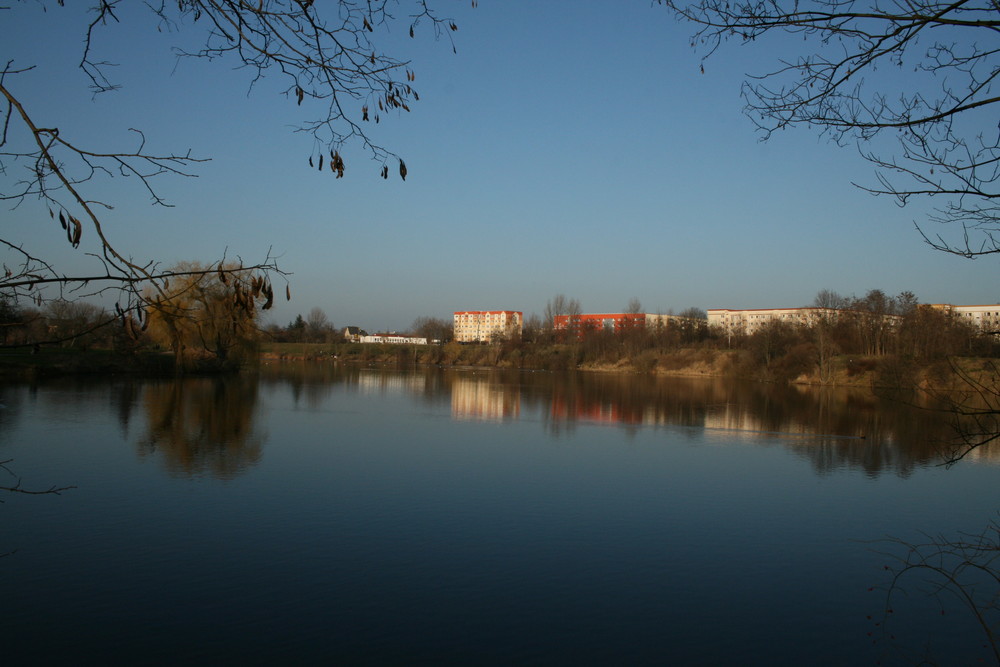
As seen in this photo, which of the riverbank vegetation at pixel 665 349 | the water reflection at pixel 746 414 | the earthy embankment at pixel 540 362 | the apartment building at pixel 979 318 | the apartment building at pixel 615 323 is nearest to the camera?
the apartment building at pixel 979 318

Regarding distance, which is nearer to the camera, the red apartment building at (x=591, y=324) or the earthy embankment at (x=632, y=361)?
the earthy embankment at (x=632, y=361)

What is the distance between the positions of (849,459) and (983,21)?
45.6 feet

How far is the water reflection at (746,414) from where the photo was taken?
16.2 m

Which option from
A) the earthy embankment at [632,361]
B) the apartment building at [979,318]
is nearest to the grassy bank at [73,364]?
the earthy embankment at [632,361]

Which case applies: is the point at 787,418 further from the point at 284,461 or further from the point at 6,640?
the point at 6,640

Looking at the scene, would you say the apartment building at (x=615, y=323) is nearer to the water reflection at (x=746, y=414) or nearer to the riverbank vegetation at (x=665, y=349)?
the riverbank vegetation at (x=665, y=349)

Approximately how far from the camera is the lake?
222 inches

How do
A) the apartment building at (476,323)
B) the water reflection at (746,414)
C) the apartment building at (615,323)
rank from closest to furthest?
the water reflection at (746,414) → the apartment building at (615,323) → the apartment building at (476,323)

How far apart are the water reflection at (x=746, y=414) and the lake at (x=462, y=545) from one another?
363 millimetres

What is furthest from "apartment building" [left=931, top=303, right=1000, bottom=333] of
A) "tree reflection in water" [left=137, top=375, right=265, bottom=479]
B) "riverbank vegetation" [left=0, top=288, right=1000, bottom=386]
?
"tree reflection in water" [left=137, top=375, right=265, bottom=479]

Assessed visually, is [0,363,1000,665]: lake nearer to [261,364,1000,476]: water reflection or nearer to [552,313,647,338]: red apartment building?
[261,364,1000,476]: water reflection

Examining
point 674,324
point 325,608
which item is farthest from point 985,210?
point 674,324

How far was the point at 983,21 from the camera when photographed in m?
3.02

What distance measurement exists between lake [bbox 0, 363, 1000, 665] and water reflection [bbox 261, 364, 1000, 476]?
0.36m
